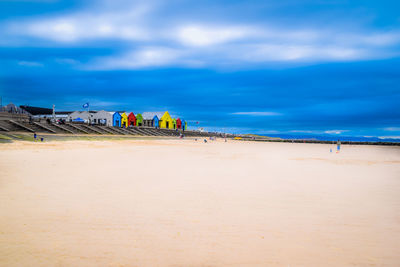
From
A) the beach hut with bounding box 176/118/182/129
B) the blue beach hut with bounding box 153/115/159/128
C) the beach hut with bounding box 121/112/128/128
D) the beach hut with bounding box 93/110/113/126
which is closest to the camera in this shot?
the beach hut with bounding box 93/110/113/126

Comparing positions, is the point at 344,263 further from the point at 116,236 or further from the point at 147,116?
the point at 147,116

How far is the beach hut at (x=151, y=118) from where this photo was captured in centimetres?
9962

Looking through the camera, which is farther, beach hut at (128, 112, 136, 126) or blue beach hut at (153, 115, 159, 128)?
blue beach hut at (153, 115, 159, 128)

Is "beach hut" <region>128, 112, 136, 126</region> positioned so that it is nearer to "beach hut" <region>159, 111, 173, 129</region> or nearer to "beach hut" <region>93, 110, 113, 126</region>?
"beach hut" <region>93, 110, 113, 126</region>

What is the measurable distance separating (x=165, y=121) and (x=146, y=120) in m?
8.72

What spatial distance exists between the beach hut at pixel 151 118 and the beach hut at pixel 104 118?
19.2m

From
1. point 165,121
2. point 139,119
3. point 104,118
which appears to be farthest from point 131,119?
point 165,121

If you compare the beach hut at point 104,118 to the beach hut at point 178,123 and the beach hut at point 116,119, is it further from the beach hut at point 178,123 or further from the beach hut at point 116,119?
the beach hut at point 178,123

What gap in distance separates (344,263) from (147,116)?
330 feet

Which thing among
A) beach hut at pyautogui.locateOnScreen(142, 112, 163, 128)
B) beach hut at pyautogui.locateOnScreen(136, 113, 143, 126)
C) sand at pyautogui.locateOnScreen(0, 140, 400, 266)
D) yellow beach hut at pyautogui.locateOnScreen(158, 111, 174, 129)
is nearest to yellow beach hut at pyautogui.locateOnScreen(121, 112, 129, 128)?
beach hut at pyautogui.locateOnScreen(136, 113, 143, 126)

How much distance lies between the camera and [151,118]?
100062 mm

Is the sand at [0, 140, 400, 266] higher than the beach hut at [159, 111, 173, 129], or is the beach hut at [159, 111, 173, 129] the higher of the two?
the beach hut at [159, 111, 173, 129]

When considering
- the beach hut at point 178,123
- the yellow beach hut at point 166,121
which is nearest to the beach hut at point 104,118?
the yellow beach hut at point 166,121

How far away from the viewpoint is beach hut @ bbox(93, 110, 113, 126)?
3211 inches
